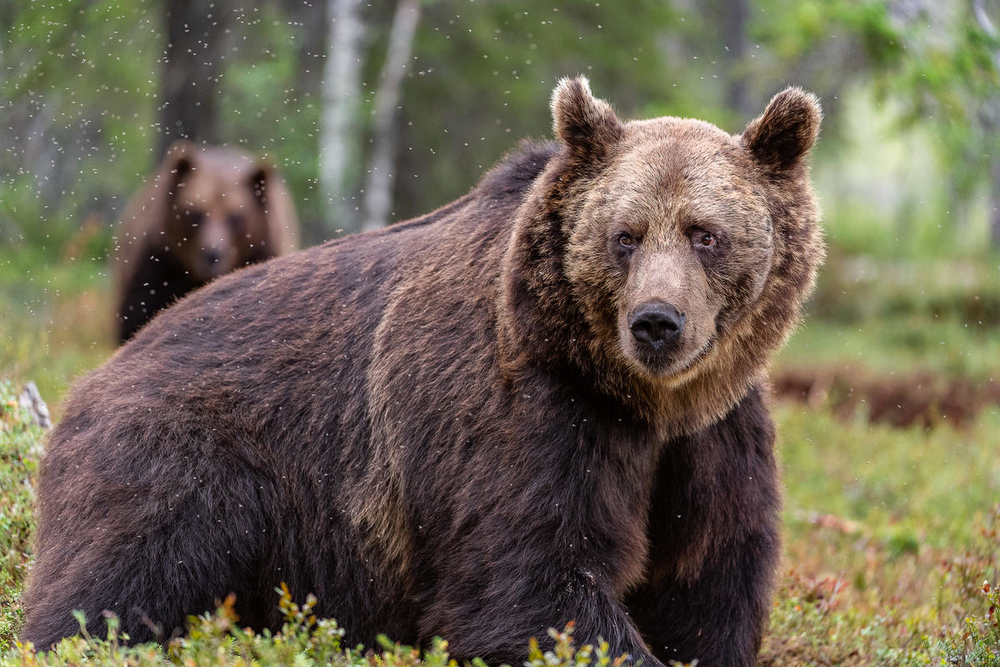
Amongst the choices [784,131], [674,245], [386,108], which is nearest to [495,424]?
[674,245]

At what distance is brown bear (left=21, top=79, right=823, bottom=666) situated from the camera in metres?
4.38

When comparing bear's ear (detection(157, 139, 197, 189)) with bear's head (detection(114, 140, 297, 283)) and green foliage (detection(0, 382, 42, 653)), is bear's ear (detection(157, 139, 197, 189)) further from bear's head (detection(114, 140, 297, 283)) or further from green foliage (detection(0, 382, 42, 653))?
green foliage (detection(0, 382, 42, 653))

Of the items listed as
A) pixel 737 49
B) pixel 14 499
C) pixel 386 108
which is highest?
pixel 386 108

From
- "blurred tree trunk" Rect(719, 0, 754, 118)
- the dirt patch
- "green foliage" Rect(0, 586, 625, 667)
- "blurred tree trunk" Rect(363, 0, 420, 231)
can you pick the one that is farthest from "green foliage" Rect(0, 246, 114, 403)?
"blurred tree trunk" Rect(719, 0, 754, 118)

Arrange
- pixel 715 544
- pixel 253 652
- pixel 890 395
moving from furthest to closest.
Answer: pixel 890 395 → pixel 715 544 → pixel 253 652

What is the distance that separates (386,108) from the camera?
50.0ft

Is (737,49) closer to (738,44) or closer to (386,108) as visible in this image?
(738,44)

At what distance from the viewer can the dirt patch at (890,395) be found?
1205 cm

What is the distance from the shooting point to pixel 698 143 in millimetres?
4598

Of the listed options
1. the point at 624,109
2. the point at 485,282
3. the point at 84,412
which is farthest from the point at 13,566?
the point at 624,109

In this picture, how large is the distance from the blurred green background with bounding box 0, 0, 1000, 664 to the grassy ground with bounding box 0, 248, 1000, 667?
0.03 metres

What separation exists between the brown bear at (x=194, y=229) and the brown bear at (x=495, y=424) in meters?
5.23

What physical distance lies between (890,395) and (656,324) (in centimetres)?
957

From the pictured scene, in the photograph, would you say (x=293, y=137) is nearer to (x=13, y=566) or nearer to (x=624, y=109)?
(x=624, y=109)
